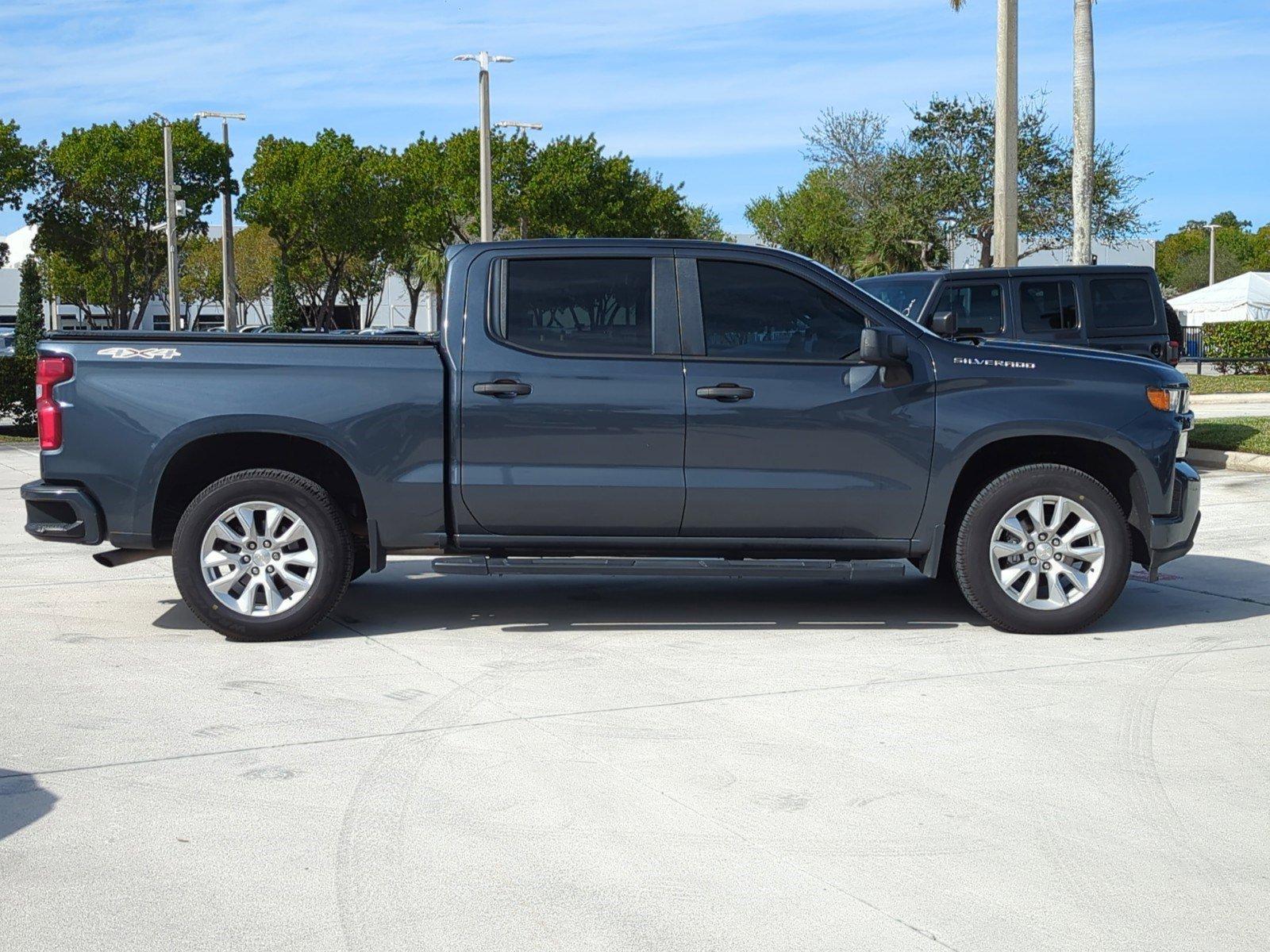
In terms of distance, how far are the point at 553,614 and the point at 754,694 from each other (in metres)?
2.05

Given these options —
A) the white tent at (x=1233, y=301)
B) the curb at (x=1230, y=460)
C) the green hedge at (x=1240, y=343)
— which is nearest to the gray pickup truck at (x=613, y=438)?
the curb at (x=1230, y=460)

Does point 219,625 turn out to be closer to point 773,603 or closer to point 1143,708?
point 773,603

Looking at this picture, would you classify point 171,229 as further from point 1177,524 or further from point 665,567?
point 1177,524

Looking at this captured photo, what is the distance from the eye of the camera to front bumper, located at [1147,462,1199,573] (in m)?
7.22

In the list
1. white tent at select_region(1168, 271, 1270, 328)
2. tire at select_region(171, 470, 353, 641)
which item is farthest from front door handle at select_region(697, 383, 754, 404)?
white tent at select_region(1168, 271, 1270, 328)

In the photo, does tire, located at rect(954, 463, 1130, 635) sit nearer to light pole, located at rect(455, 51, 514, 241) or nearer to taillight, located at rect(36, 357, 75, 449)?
taillight, located at rect(36, 357, 75, 449)

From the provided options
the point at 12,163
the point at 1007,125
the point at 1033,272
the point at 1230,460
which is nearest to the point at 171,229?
the point at 12,163

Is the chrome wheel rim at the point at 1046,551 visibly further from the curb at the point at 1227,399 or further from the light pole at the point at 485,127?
the light pole at the point at 485,127

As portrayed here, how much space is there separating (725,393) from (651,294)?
2.10 ft

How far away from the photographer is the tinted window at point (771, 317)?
713cm

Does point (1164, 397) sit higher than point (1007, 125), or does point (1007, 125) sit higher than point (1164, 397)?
point (1007, 125)

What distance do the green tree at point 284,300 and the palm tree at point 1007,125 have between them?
152 ft

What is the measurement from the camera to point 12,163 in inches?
1732

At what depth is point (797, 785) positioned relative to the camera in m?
4.83
